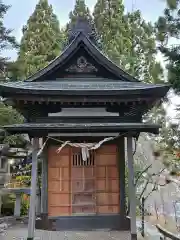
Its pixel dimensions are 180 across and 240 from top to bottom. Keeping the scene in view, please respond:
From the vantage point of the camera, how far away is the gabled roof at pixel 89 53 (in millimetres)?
11180

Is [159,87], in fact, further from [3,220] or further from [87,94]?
[3,220]

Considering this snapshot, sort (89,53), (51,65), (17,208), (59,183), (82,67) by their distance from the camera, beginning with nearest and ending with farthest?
(59,183) < (51,65) < (89,53) < (82,67) < (17,208)

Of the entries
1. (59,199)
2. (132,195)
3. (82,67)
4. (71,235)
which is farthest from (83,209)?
Result: (82,67)

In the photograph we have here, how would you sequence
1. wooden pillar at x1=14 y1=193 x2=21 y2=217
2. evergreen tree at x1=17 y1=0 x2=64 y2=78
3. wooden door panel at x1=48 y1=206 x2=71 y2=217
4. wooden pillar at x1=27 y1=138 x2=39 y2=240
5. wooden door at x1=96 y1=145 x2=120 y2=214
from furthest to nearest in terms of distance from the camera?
evergreen tree at x1=17 y1=0 x2=64 y2=78 < wooden pillar at x1=14 y1=193 x2=21 y2=217 < wooden door at x1=96 y1=145 x2=120 y2=214 < wooden door panel at x1=48 y1=206 x2=71 y2=217 < wooden pillar at x1=27 y1=138 x2=39 y2=240

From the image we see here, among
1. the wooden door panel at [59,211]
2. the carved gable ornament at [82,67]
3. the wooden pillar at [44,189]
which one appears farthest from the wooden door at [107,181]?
the carved gable ornament at [82,67]

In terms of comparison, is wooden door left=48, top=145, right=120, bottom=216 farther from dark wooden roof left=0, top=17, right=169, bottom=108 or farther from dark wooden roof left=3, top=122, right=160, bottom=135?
dark wooden roof left=0, top=17, right=169, bottom=108

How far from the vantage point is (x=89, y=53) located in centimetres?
1143

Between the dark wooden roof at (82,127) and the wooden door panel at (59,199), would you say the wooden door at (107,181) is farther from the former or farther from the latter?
the dark wooden roof at (82,127)

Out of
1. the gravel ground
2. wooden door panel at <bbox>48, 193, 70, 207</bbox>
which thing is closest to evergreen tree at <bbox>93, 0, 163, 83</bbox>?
wooden door panel at <bbox>48, 193, 70, 207</bbox>

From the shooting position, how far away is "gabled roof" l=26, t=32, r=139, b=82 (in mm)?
11180

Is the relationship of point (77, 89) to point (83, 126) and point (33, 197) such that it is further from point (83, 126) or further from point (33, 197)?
point (33, 197)

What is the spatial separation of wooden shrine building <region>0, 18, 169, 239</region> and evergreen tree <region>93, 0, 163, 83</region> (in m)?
11.8

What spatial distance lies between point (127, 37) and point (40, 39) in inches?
281

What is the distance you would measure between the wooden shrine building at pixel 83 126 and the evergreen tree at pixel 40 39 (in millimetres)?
11240
